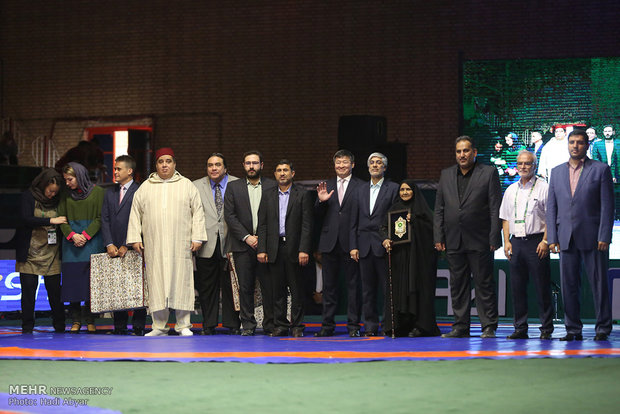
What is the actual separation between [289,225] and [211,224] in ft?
2.64

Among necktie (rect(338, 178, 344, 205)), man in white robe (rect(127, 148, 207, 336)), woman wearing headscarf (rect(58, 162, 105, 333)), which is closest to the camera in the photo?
necktie (rect(338, 178, 344, 205))

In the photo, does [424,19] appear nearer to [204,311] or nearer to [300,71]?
[300,71]

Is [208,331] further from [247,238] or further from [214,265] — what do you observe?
[247,238]

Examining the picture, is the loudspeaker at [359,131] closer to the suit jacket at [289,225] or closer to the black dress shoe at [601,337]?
the suit jacket at [289,225]

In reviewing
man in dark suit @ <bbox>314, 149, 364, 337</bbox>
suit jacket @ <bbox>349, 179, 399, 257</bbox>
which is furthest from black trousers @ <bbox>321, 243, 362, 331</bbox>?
suit jacket @ <bbox>349, 179, 399, 257</bbox>

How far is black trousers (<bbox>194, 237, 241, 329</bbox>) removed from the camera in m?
8.23

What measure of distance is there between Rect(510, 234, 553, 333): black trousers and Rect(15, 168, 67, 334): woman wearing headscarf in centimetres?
395

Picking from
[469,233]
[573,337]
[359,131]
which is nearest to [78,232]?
[469,233]

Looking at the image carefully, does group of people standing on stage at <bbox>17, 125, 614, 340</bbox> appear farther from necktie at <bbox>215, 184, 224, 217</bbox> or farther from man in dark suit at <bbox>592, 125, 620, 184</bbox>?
man in dark suit at <bbox>592, 125, 620, 184</bbox>

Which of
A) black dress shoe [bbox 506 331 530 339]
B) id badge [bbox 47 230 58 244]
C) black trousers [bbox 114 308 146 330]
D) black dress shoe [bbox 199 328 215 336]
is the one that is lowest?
black dress shoe [bbox 199 328 215 336]

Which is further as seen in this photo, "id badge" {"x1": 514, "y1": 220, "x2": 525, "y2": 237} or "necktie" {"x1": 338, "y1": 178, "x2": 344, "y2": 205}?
"necktie" {"x1": 338, "y1": 178, "x2": 344, "y2": 205}

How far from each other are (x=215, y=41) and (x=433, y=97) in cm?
Answer: 427

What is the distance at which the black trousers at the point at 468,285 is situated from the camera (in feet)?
24.3

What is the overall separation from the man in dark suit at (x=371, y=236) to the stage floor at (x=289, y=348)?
0.36m
